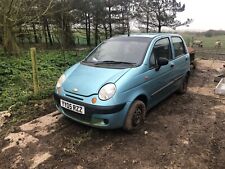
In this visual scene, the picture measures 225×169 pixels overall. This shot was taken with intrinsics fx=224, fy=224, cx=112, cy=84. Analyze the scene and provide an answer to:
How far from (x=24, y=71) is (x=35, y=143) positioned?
437cm

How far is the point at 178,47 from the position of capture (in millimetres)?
5555

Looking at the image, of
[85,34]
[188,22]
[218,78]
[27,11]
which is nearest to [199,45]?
[188,22]

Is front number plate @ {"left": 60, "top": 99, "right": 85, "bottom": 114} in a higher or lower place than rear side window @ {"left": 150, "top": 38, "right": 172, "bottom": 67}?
lower

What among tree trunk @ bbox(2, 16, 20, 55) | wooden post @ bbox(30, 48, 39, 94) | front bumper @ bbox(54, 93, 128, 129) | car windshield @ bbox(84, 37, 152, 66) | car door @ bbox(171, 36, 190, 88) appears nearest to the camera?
front bumper @ bbox(54, 93, 128, 129)

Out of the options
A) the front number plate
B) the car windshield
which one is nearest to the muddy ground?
the front number plate

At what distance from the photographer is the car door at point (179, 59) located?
525cm

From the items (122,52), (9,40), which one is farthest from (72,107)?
(9,40)

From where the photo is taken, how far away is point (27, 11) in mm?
10266

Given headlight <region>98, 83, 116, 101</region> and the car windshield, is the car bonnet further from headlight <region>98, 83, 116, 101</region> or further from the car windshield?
the car windshield

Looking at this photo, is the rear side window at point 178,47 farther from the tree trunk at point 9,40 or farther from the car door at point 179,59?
the tree trunk at point 9,40

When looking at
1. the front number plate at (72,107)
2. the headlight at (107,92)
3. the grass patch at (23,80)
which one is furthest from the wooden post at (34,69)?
the headlight at (107,92)

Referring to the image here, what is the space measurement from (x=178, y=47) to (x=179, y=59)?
357mm

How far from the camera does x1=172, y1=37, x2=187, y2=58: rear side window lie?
5336mm

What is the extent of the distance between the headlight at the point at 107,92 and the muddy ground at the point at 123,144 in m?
0.74
